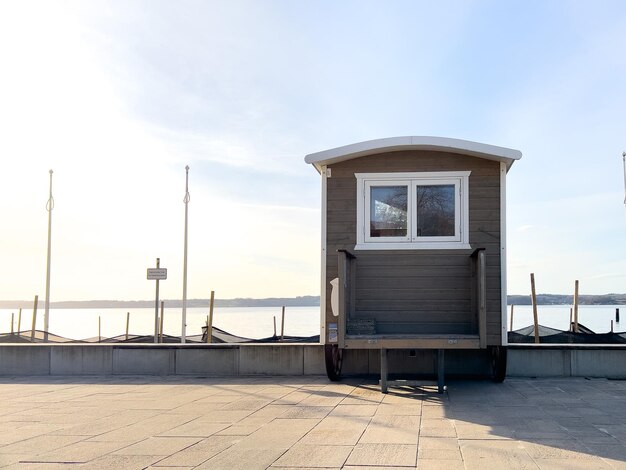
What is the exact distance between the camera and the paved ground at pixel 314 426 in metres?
5.84

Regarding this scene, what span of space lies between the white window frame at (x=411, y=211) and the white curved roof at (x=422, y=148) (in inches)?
14.0

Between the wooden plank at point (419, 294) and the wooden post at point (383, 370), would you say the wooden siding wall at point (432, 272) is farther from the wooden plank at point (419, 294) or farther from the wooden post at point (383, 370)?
the wooden post at point (383, 370)

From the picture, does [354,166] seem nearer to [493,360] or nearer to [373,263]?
[373,263]

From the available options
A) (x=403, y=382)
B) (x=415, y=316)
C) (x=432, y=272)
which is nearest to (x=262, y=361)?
(x=415, y=316)

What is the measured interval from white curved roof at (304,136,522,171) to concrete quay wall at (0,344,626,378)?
10.0 feet

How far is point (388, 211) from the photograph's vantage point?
35.6 ft

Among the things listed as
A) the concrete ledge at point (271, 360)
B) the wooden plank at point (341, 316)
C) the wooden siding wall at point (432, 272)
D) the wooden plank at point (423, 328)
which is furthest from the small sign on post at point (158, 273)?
the wooden plank at point (341, 316)

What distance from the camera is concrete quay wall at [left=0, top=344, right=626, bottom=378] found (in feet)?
37.4

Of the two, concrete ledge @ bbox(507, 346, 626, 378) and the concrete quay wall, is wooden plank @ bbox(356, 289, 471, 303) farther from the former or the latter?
concrete ledge @ bbox(507, 346, 626, 378)

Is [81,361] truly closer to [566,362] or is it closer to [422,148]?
[422,148]

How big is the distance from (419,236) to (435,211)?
17.2 inches

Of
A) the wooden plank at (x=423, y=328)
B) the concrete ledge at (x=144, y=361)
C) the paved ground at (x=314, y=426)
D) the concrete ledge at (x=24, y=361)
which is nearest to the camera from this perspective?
the paved ground at (x=314, y=426)

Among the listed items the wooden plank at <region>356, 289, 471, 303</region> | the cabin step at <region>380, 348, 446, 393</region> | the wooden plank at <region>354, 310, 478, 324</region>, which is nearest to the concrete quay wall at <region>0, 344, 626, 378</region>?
the wooden plank at <region>354, 310, 478, 324</region>

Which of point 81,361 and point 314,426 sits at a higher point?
point 81,361
